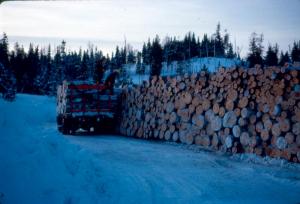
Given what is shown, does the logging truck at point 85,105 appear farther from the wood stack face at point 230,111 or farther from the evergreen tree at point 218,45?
the evergreen tree at point 218,45

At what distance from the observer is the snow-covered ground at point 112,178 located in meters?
5.67

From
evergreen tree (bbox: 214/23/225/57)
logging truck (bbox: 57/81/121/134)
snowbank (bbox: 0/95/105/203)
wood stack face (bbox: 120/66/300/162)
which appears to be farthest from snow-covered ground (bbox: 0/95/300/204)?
evergreen tree (bbox: 214/23/225/57)

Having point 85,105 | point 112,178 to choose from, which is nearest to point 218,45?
point 85,105

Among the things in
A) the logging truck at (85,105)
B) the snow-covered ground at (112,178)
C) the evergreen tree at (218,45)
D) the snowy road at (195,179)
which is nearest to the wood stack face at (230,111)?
the snowy road at (195,179)

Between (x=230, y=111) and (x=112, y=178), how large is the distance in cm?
533

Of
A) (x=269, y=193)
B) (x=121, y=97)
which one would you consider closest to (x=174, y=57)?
(x=121, y=97)

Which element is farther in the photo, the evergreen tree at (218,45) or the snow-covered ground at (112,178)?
the evergreen tree at (218,45)

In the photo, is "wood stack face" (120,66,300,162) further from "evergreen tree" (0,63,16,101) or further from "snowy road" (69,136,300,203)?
"evergreen tree" (0,63,16,101)

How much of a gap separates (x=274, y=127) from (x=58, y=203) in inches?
237

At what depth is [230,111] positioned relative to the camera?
35.7 feet

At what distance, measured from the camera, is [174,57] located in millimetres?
85938

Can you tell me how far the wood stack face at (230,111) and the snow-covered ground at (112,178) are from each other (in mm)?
1092

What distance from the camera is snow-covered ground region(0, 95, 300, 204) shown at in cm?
567

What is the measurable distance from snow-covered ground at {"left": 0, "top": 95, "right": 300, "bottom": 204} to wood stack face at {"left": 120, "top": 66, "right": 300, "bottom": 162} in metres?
1.09
